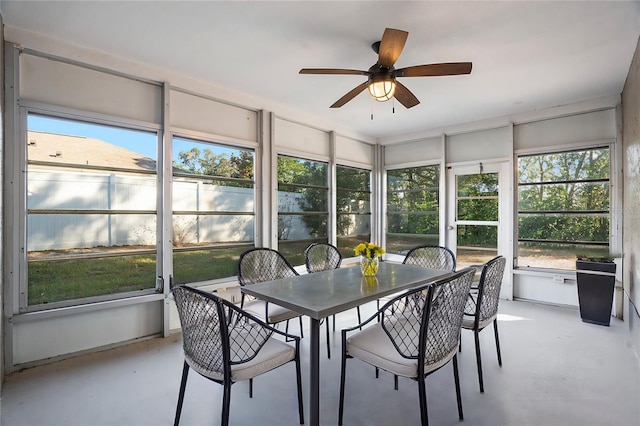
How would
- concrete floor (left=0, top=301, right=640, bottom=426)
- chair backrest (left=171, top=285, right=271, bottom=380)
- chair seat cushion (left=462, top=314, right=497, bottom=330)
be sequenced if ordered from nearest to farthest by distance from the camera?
chair backrest (left=171, top=285, right=271, bottom=380) < concrete floor (left=0, top=301, right=640, bottom=426) < chair seat cushion (left=462, top=314, right=497, bottom=330)

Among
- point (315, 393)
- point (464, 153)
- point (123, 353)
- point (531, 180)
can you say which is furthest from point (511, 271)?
point (123, 353)

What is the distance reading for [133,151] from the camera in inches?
129

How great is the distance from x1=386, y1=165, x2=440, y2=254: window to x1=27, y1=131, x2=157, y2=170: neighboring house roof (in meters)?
4.13

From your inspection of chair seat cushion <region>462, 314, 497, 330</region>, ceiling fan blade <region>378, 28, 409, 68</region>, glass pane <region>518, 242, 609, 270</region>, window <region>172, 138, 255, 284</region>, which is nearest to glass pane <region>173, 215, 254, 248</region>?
window <region>172, 138, 255, 284</region>

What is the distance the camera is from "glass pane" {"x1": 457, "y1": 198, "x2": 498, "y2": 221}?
497 centimetres

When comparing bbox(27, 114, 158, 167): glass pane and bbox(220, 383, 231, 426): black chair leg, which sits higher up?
bbox(27, 114, 158, 167): glass pane

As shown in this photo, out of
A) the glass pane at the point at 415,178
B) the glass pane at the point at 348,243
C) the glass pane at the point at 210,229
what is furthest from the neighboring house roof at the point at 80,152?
the glass pane at the point at 415,178

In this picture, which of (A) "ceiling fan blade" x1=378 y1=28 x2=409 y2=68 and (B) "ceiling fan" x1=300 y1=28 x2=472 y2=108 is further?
(B) "ceiling fan" x1=300 y1=28 x2=472 y2=108

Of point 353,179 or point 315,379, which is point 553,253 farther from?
point 315,379

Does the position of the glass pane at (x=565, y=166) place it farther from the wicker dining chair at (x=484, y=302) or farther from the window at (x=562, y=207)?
the wicker dining chair at (x=484, y=302)

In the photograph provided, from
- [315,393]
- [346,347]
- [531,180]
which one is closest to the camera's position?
[315,393]

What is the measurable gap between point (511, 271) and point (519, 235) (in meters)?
0.55

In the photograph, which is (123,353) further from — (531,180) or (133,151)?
(531,180)

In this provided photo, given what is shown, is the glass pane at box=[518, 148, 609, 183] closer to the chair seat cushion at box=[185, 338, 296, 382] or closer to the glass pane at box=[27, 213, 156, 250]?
the chair seat cushion at box=[185, 338, 296, 382]
